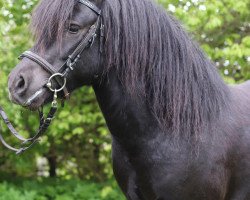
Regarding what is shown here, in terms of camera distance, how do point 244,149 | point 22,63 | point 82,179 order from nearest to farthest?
point 22,63 → point 244,149 → point 82,179

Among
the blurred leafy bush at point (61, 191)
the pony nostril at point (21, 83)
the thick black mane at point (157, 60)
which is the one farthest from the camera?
the blurred leafy bush at point (61, 191)

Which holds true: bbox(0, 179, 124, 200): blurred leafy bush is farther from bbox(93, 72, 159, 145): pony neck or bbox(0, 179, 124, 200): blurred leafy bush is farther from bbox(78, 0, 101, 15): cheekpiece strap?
bbox(78, 0, 101, 15): cheekpiece strap

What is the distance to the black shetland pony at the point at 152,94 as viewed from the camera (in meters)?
2.37

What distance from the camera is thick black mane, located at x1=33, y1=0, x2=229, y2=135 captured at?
2438mm

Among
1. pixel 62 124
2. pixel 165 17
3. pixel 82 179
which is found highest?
pixel 165 17

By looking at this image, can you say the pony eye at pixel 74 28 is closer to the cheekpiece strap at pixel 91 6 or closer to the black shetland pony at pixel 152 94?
the black shetland pony at pixel 152 94

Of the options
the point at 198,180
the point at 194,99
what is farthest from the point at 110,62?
the point at 198,180

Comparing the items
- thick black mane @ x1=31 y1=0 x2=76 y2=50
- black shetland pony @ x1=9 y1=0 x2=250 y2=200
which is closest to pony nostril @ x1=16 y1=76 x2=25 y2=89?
black shetland pony @ x1=9 y1=0 x2=250 y2=200

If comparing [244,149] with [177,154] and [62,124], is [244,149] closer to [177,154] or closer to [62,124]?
[177,154]

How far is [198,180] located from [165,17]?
2.80ft

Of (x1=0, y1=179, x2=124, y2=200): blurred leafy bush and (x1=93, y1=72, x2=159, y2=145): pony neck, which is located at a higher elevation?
(x1=93, y1=72, x2=159, y2=145): pony neck

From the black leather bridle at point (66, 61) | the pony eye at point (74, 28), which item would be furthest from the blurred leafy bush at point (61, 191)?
the pony eye at point (74, 28)

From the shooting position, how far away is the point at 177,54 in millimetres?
2564

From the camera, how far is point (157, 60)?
8.25 feet
